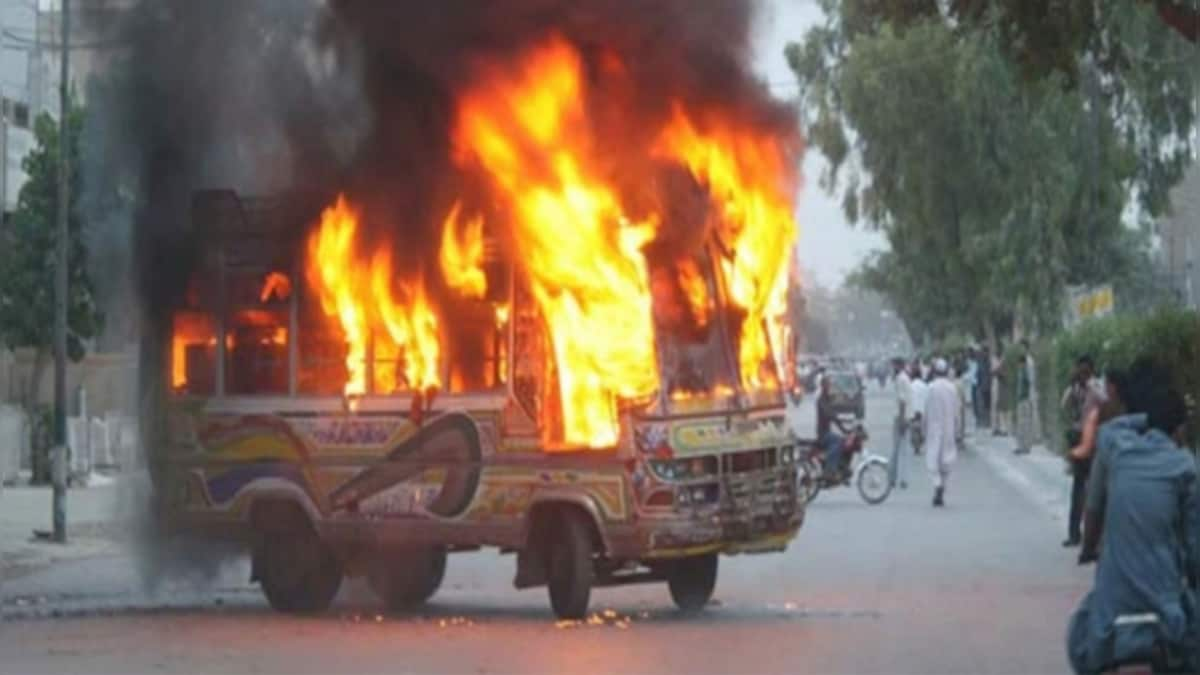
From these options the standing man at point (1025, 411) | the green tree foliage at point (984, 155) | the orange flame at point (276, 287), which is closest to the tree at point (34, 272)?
the green tree foliage at point (984, 155)

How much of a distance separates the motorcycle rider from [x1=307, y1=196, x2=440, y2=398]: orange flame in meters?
14.1

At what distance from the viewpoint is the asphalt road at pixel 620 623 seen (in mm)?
15219

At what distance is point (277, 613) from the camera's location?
18891 millimetres

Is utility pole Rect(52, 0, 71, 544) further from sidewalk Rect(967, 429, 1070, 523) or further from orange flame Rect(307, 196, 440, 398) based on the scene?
sidewalk Rect(967, 429, 1070, 523)

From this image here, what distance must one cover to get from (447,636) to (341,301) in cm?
296

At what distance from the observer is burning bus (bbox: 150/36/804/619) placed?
1720cm

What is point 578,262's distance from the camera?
17297 mm

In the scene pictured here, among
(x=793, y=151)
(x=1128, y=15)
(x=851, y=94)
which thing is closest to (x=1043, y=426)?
(x=851, y=94)

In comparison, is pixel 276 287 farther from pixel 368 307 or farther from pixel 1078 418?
pixel 1078 418

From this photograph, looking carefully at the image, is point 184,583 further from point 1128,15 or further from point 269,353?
point 1128,15

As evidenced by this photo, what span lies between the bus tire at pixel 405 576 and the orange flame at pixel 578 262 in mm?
2404

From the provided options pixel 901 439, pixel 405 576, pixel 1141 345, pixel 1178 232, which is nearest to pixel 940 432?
pixel 901 439

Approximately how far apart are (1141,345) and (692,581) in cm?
926

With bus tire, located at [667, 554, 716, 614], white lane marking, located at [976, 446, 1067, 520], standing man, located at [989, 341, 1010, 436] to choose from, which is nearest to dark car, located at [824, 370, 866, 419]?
white lane marking, located at [976, 446, 1067, 520]
